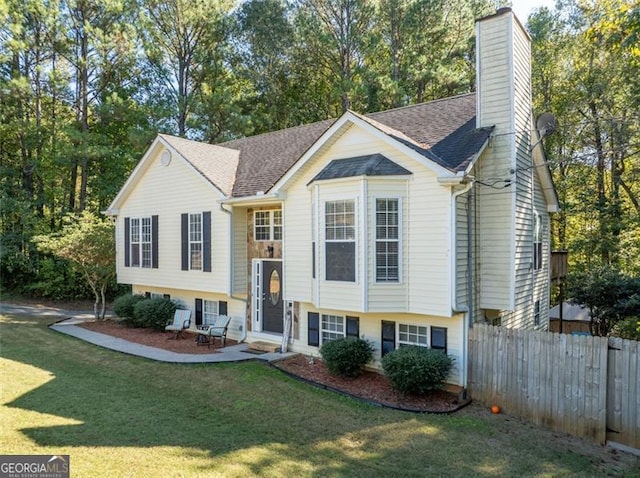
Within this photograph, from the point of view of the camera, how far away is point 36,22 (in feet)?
80.4

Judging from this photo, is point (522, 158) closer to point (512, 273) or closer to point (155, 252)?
point (512, 273)

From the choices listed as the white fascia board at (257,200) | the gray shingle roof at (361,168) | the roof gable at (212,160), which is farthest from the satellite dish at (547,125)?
the roof gable at (212,160)

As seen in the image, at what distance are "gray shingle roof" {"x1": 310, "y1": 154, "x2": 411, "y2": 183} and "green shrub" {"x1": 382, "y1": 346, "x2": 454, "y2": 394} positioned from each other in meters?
3.97

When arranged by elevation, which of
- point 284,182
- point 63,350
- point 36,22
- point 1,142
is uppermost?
point 36,22

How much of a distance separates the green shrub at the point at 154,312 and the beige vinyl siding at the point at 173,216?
29.2 inches

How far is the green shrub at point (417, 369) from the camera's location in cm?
875

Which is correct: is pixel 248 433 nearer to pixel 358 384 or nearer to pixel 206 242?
pixel 358 384

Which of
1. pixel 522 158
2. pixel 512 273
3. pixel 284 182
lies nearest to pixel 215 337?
pixel 284 182

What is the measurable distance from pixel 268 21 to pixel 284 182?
1907 cm

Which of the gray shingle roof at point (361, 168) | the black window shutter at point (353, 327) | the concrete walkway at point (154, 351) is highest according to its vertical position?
the gray shingle roof at point (361, 168)

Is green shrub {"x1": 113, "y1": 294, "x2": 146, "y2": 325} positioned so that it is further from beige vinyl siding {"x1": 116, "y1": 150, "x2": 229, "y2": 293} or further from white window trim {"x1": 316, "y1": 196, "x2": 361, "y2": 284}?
white window trim {"x1": 316, "y1": 196, "x2": 361, "y2": 284}

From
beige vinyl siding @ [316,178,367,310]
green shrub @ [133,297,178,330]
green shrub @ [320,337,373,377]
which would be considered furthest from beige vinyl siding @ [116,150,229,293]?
green shrub @ [320,337,373,377]

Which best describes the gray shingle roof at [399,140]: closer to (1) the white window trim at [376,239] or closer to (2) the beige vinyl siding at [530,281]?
(1) the white window trim at [376,239]

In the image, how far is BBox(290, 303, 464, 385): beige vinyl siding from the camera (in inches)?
370
